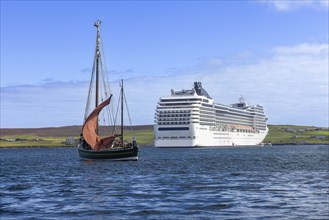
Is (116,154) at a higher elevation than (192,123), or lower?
lower

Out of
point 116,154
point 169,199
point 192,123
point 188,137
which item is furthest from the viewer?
point 192,123

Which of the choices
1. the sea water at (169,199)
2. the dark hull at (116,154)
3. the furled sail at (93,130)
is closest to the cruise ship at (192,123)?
the furled sail at (93,130)

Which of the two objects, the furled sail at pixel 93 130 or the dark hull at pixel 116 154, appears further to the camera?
the furled sail at pixel 93 130

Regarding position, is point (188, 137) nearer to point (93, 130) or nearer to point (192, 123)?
point (192, 123)

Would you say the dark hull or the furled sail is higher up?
the furled sail

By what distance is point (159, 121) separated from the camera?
157625 mm

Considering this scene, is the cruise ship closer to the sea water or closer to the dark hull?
the dark hull

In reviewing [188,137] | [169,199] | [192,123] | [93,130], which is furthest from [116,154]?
[192,123]

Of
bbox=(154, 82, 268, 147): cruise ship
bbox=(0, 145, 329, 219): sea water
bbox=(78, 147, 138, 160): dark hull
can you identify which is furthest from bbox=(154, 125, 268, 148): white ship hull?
bbox=(0, 145, 329, 219): sea water

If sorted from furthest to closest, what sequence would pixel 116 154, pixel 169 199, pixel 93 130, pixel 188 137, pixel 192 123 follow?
pixel 192 123 < pixel 188 137 < pixel 93 130 < pixel 116 154 < pixel 169 199

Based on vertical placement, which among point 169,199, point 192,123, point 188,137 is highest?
point 192,123

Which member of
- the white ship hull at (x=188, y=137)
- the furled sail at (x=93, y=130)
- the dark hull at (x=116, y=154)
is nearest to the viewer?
the dark hull at (x=116, y=154)

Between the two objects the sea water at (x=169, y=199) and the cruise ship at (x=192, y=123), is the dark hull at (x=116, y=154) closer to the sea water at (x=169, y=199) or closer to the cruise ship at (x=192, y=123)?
the sea water at (x=169, y=199)

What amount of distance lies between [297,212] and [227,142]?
153762 mm
